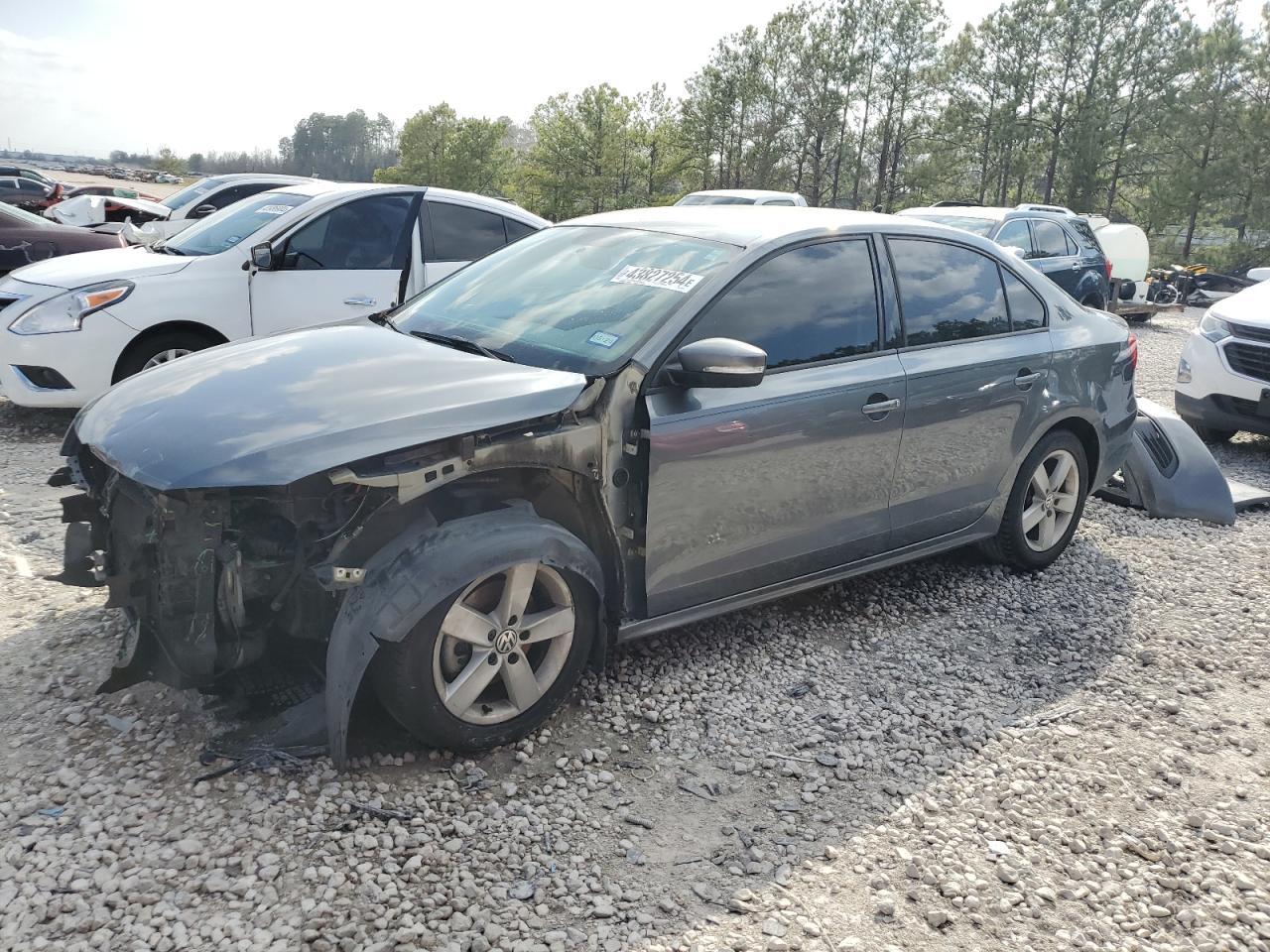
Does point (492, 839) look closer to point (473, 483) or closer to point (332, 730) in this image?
point (332, 730)

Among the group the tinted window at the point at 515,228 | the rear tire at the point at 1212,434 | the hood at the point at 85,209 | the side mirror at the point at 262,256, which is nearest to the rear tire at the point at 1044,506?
the tinted window at the point at 515,228

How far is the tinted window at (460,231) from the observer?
284 inches

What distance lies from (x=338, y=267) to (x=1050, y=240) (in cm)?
983

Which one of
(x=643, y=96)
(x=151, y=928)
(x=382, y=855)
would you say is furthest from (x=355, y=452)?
(x=643, y=96)

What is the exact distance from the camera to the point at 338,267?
695 cm

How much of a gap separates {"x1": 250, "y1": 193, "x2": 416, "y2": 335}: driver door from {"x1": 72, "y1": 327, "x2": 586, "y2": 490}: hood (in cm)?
334

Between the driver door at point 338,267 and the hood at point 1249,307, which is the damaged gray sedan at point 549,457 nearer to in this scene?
the driver door at point 338,267

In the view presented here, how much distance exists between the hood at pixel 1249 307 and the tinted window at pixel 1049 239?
399cm

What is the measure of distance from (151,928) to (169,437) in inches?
53.6

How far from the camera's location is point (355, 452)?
2801 mm

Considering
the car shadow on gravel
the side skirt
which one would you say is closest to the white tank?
the side skirt

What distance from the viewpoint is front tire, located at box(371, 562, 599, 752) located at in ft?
9.63

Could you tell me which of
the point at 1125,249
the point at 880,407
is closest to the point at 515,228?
the point at 880,407

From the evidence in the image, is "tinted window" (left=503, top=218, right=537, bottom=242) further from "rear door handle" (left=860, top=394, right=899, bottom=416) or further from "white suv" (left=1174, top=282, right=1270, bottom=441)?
"white suv" (left=1174, top=282, right=1270, bottom=441)
